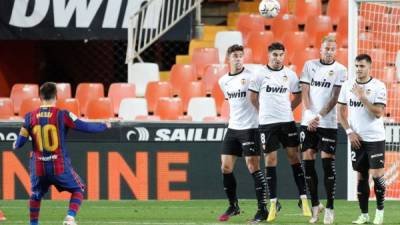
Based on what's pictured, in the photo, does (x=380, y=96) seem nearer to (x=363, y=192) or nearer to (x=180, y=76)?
(x=363, y=192)

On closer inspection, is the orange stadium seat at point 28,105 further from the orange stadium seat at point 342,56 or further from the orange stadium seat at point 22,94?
the orange stadium seat at point 342,56

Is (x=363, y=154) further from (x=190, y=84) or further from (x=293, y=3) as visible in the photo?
(x=293, y=3)

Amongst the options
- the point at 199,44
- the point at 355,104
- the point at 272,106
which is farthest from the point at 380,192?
the point at 199,44

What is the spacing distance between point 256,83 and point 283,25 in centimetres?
715

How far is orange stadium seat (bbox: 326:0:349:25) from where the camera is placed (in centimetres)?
2011


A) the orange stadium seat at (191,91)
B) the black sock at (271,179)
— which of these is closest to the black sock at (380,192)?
the black sock at (271,179)

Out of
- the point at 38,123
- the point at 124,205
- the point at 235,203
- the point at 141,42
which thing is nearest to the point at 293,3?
the point at 141,42

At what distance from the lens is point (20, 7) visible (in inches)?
755

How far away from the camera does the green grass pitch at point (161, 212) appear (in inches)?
517

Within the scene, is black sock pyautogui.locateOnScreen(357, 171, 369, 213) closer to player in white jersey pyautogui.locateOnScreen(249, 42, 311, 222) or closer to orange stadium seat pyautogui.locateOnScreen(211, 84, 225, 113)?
player in white jersey pyautogui.locateOnScreen(249, 42, 311, 222)

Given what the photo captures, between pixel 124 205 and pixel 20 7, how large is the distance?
4961 millimetres

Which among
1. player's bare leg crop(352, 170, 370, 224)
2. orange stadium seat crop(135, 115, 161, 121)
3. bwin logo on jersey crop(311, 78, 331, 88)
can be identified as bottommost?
player's bare leg crop(352, 170, 370, 224)

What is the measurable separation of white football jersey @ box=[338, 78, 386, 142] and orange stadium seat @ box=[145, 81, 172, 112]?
5724 millimetres

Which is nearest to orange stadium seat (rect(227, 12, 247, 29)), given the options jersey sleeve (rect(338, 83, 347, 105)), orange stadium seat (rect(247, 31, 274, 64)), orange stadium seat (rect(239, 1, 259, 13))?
orange stadium seat (rect(239, 1, 259, 13))
